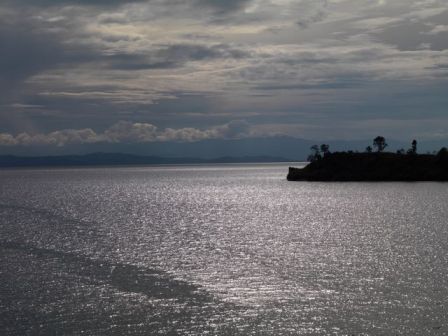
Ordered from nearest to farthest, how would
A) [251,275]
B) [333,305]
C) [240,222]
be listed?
[333,305], [251,275], [240,222]

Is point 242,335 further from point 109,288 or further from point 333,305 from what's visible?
point 109,288

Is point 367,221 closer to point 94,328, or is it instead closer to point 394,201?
point 394,201

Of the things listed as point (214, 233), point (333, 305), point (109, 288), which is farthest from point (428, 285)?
point (214, 233)

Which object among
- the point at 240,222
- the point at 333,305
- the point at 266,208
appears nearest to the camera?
the point at 333,305

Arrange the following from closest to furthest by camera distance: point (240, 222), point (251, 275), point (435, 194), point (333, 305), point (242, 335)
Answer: point (242, 335) → point (333, 305) → point (251, 275) → point (240, 222) → point (435, 194)

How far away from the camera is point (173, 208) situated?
451 ft

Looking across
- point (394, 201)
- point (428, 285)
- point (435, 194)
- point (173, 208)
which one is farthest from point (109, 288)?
point (435, 194)

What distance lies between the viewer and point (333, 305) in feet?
136

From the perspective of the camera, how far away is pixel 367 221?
10394cm

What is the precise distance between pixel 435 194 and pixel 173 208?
79.4 m

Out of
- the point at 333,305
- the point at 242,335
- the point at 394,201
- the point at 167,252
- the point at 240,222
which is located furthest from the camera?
the point at 394,201

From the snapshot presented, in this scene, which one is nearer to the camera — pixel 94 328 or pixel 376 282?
pixel 94 328

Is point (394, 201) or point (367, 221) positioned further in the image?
point (394, 201)

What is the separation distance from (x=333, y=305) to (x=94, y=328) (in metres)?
17.5
